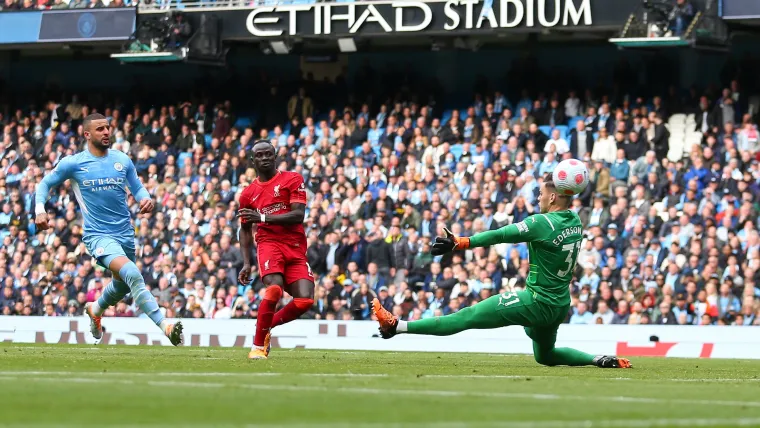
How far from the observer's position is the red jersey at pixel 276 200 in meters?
14.0

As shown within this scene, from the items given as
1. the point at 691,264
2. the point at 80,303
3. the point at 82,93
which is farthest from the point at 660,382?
the point at 82,93

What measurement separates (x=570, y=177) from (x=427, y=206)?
13020 mm

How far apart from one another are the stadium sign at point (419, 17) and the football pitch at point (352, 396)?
50.3 ft

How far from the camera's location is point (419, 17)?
2761 cm

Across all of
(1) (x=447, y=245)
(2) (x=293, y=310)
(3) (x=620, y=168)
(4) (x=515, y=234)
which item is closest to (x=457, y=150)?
(3) (x=620, y=168)

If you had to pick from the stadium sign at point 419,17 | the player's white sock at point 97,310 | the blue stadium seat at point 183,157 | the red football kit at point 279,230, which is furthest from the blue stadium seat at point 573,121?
the player's white sock at point 97,310

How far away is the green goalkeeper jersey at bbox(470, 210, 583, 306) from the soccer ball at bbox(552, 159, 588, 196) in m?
0.23

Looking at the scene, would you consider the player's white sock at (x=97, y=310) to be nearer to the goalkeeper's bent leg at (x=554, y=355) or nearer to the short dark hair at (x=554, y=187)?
the goalkeeper's bent leg at (x=554, y=355)

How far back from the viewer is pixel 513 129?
86.5 feet

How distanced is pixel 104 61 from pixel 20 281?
8.59 metres

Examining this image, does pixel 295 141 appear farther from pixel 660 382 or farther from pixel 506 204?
pixel 660 382

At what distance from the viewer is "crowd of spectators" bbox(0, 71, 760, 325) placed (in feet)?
73.2

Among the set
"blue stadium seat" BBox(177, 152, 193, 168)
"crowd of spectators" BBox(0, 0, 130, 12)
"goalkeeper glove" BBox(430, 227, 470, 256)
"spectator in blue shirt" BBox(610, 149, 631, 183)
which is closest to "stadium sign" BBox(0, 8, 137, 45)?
"crowd of spectators" BBox(0, 0, 130, 12)

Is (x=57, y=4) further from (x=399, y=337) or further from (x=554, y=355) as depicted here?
(x=554, y=355)
